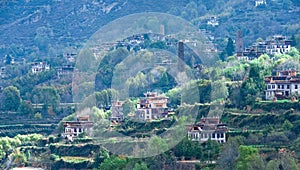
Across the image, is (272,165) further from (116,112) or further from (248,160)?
(116,112)

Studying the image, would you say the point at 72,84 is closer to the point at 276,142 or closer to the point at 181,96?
the point at 181,96

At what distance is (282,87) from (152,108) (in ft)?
18.6

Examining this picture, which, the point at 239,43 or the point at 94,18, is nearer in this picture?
the point at 239,43

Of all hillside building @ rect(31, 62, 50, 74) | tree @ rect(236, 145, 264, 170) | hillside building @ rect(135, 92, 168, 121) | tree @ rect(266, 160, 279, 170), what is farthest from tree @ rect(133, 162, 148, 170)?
hillside building @ rect(31, 62, 50, 74)

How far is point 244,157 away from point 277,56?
15.6m

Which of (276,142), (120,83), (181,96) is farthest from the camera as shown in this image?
(120,83)

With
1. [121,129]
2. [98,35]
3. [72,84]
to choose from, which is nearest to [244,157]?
[121,129]

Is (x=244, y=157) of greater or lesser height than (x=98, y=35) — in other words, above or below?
below

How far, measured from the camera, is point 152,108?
46.4 metres

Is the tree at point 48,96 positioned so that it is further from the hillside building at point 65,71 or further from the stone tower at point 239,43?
the stone tower at point 239,43

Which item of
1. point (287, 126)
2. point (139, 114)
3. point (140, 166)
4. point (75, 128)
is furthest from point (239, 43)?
point (140, 166)

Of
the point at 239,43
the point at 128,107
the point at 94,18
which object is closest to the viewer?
the point at 128,107

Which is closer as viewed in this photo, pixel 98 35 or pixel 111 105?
pixel 111 105

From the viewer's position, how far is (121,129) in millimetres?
44750
